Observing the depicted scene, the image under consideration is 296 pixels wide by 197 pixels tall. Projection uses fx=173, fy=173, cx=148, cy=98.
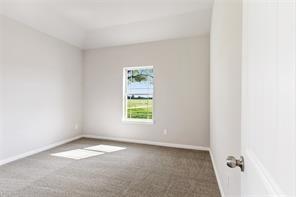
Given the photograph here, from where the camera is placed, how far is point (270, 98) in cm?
54

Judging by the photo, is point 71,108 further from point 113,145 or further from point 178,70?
point 178,70

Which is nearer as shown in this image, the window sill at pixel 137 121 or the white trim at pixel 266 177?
the white trim at pixel 266 177

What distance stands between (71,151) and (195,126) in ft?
9.88

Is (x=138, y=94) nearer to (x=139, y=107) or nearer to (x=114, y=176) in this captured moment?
(x=139, y=107)

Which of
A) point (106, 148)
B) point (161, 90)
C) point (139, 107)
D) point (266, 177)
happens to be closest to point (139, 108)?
point (139, 107)

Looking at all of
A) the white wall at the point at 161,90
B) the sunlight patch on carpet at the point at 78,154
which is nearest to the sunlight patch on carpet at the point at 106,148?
the sunlight patch on carpet at the point at 78,154

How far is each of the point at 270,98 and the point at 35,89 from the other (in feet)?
14.4

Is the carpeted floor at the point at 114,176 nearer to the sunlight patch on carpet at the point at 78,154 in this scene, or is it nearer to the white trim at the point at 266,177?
the sunlight patch on carpet at the point at 78,154

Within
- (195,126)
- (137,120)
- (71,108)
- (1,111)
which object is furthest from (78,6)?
(195,126)

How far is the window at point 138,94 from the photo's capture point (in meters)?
Result: 4.79

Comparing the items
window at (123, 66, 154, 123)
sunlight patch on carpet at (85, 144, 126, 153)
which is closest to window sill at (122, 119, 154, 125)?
window at (123, 66, 154, 123)

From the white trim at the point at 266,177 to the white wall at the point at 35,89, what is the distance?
3.99 m

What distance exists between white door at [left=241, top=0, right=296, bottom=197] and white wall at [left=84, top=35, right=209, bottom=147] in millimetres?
3550

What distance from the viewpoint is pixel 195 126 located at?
4.28m
